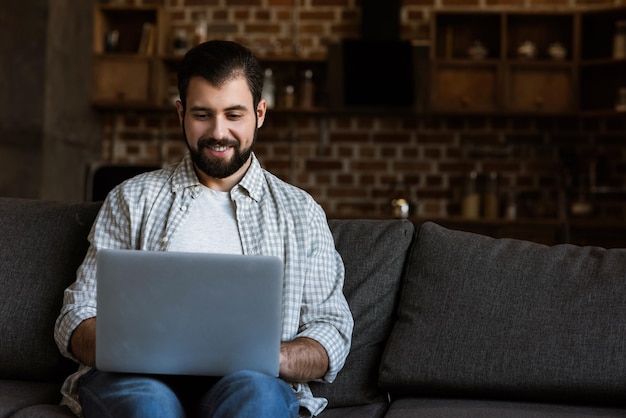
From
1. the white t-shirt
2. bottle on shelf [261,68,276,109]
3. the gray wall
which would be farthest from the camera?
bottle on shelf [261,68,276,109]

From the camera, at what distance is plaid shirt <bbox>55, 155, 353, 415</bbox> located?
1909 millimetres

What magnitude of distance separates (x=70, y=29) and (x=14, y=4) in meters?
0.41

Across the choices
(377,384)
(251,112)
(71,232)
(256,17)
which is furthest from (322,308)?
(256,17)

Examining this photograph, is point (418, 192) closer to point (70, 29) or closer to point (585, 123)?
point (585, 123)

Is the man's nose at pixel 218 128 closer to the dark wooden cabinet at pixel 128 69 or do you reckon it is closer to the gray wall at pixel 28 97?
the gray wall at pixel 28 97

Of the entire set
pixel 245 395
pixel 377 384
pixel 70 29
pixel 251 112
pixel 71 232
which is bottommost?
pixel 377 384

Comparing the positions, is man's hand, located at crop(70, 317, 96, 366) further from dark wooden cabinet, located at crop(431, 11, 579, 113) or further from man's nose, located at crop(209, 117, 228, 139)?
dark wooden cabinet, located at crop(431, 11, 579, 113)

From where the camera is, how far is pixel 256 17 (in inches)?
226

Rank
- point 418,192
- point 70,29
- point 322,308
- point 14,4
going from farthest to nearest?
point 418,192
point 70,29
point 14,4
point 322,308

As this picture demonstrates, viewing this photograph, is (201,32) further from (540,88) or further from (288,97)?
(540,88)

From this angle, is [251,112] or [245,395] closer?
[245,395]

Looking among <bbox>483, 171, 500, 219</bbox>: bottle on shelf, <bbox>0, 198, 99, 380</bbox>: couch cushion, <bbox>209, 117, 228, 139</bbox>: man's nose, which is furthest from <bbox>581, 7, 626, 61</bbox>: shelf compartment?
<bbox>0, 198, 99, 380</bbox>: couch cushion

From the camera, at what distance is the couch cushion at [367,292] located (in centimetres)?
201

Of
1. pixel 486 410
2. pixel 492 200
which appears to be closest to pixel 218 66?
pixel 486 410
